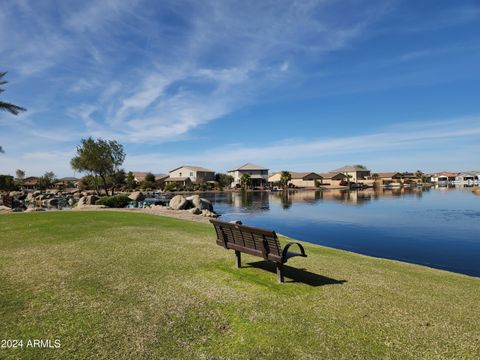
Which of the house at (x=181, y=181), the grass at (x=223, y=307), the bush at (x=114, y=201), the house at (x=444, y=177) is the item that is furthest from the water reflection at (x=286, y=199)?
the house at (x=444, y=177)

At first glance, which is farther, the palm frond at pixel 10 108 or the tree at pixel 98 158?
the tree at pixel 98 158

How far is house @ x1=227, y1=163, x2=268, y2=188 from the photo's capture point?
119m

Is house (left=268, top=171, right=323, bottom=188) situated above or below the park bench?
above

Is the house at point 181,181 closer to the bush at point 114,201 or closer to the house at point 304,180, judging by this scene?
the house at point 304,180

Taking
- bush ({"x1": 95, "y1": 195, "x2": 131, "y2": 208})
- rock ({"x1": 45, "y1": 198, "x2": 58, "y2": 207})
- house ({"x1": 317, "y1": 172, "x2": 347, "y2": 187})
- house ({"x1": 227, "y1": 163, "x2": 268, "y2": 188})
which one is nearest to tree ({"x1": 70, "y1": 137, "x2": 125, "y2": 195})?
rock ({"x1": 45, "y1": 198, "x2": 58, "y2": 207})

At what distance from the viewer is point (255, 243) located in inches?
334

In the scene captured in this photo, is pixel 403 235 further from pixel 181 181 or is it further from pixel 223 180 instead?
pixel 181 181

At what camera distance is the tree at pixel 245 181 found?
107725mm

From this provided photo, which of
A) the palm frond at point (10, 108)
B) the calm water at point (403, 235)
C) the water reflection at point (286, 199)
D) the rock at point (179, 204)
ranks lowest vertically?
the calm water at point (403, 235)

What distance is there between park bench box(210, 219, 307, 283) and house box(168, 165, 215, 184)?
3849 inches

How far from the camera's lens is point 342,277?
881 cm

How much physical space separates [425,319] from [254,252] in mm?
3910

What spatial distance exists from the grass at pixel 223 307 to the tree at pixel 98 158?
5848 cm

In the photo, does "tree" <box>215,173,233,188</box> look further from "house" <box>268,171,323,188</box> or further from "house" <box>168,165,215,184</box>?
"house" <box>268,171,323,188</box>
